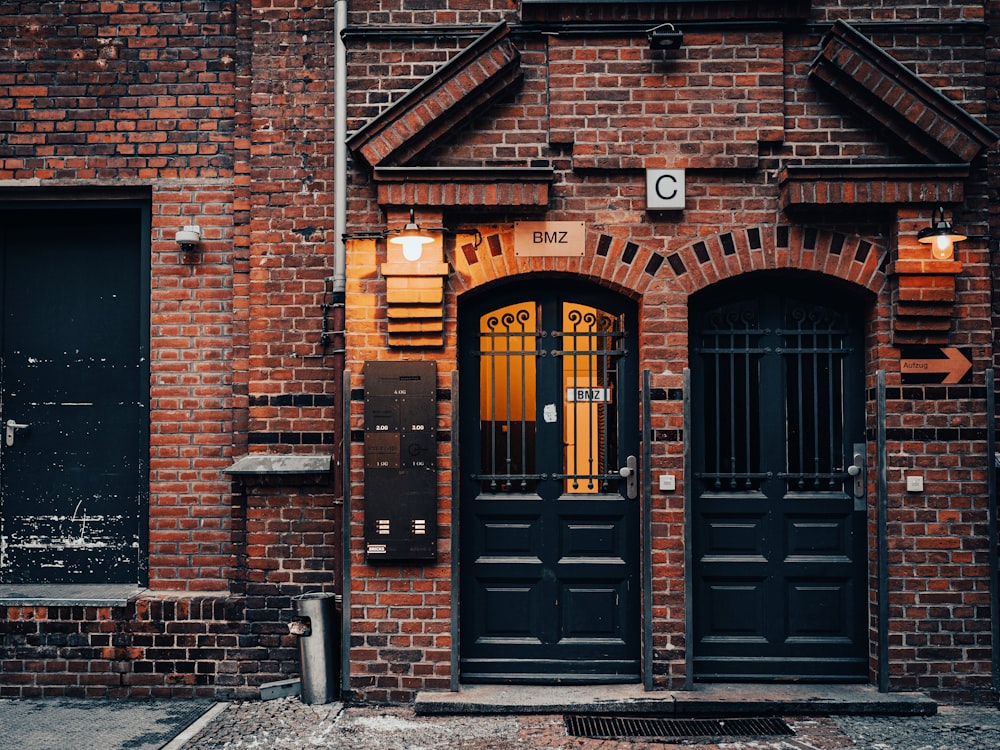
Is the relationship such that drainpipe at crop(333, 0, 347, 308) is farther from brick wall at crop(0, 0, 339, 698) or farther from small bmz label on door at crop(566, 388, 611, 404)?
small bmz label on door at crop(566, 388, 611, 404)

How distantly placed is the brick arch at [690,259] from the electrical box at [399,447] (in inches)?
28.8

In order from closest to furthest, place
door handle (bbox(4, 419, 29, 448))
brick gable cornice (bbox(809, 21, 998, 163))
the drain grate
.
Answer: the drain grate < brick gable cornice (bbox(809, 21, 998, 163)) < door handle (bbox(4, 419, 29, 448))

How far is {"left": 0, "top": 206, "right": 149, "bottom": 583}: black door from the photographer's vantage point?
6.17 meters

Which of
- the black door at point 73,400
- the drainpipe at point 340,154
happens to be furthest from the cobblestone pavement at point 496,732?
the drainpipe at point 340,154

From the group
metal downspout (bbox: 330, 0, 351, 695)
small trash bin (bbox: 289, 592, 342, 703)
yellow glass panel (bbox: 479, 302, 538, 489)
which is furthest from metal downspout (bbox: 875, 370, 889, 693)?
small trash bin (bbox: 289, 592, 342, 703)

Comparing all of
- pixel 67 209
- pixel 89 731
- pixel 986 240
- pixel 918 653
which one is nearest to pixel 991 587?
pixel 918 653

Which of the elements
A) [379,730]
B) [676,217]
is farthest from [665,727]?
[676,217]

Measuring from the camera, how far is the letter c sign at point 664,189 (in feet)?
18.3

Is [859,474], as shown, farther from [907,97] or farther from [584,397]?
[907,97]

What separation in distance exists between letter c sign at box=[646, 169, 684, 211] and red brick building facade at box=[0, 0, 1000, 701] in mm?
21

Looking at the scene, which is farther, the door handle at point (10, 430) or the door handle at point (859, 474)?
the door handle at point (10, 430)

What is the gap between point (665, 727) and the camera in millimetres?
5172

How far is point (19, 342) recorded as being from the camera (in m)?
6.24

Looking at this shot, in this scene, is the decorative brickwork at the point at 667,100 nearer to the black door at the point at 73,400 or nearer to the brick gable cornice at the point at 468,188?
the brick gable cornice at the point at 468,188
